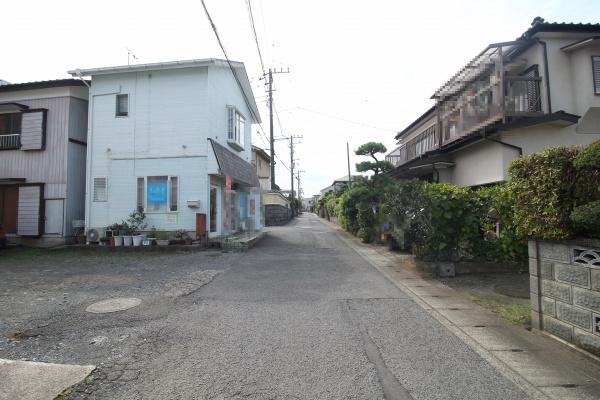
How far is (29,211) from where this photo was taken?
14.9 meters

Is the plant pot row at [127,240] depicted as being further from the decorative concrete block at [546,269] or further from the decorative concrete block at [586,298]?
the decorative concrete block at [586,298]

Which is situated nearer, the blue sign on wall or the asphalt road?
the asphalt road

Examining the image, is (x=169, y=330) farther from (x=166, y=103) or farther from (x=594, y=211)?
(x=166, y=103)

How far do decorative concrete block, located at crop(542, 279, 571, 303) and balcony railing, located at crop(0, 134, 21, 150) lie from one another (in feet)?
64.2

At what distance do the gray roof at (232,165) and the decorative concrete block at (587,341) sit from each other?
12307mm

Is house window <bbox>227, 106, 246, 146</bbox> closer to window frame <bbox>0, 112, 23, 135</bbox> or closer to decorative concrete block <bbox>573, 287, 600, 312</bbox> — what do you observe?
window frame <bbox>0, 112, 23, 135</bbox>

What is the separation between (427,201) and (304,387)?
20.7ft

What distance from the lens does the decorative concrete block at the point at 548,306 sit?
14.1 ft

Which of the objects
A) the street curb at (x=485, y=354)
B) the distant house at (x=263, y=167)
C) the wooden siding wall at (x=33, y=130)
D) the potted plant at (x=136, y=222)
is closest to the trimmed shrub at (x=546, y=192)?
the street curb at (x=485, y=354)

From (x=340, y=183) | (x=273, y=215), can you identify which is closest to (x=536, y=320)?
(x=273, y=215)

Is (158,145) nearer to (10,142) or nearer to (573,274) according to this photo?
(10,142)

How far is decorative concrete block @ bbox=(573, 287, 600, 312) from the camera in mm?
3654

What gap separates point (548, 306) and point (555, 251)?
753 mm

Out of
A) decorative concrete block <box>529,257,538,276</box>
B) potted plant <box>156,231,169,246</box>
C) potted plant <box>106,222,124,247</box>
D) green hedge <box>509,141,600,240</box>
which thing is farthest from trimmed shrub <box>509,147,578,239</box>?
potted plant <box>106,222,124,247</box>
